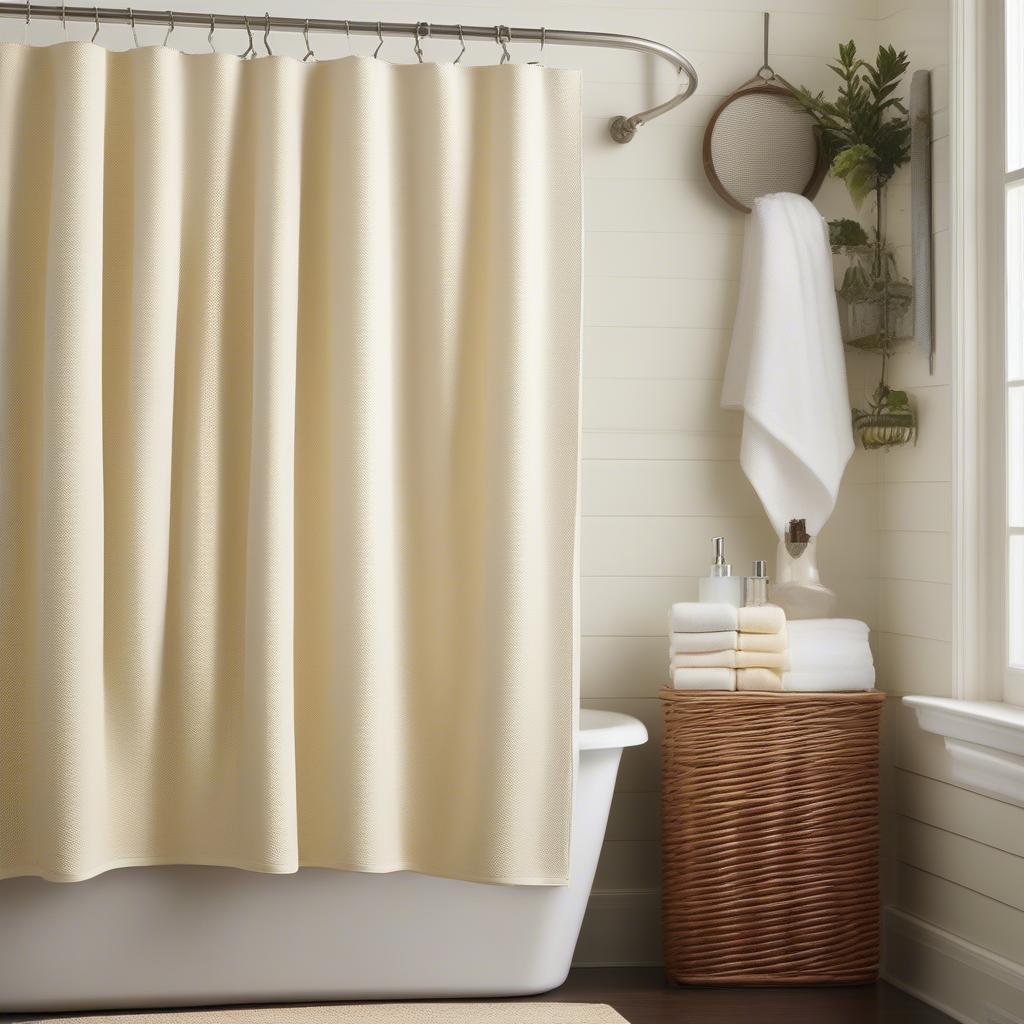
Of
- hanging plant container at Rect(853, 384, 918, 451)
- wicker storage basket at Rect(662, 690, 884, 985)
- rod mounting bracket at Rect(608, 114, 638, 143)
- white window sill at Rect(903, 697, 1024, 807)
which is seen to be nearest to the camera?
white window sill at Rect(903, 697, 1024, 807)

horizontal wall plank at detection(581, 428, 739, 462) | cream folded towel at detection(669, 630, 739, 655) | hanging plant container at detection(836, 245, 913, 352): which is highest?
hanging plant container at detection(836, 245, 913, 352)

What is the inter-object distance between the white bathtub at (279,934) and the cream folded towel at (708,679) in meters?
0.19

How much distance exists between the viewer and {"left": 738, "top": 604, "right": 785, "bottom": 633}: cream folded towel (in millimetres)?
2252

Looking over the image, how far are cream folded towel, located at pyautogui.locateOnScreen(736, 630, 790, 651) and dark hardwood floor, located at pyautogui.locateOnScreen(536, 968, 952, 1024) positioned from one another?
2.27ft

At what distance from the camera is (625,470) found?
8.43 feet

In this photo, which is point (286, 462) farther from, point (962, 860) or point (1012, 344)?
point (962, 860)

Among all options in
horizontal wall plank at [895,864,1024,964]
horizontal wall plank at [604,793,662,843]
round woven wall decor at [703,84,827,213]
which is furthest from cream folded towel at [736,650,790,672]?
round woven wall decor at [703,84,827,213]

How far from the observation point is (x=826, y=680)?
7.50ft

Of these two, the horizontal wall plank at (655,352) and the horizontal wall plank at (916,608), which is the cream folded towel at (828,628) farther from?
the horizontal wall plank at (655,352)

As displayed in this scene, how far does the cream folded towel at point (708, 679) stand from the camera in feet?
7.39

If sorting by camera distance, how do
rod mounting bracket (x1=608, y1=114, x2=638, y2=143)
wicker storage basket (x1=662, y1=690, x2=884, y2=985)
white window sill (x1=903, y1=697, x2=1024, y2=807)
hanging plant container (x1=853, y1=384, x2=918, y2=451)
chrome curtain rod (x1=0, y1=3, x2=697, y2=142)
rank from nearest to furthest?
white window sill (x1=903, y1=697, x2=1024, y2=807), chrome curtain rod (x1=0, y1=3, x2=697, y2=142), wicker storage basket (x1=662, y1=690, x2=884, y2=985), hanging plant container (x1=853, y1=384, x2=918, y2=451), rod mounting bracket (x1=608, y1=114, x2=638, y2=143)

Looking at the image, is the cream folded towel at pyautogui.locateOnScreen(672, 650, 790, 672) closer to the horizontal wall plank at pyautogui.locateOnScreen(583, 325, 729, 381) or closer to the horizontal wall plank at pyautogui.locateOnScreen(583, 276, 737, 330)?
the horizontal wall plank at pyautogui.locateOnScreen(583, 325, 729, 381)

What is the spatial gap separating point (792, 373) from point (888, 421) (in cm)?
23

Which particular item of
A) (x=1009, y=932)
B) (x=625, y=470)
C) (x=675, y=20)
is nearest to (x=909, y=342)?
(x=625, y=470)
